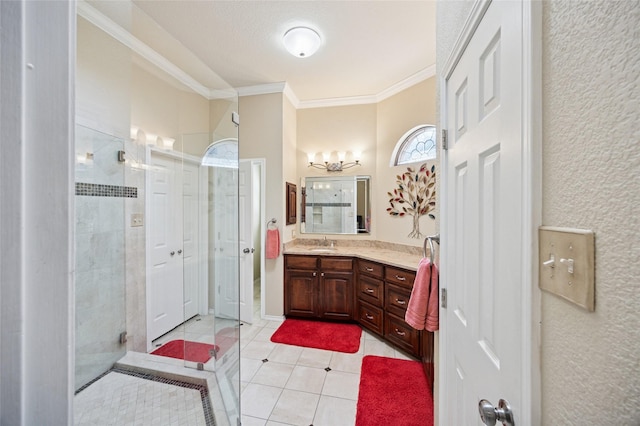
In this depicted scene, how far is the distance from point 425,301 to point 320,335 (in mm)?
1845

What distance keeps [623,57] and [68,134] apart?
0.74m

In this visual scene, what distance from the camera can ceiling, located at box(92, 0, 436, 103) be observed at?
204 centimetres

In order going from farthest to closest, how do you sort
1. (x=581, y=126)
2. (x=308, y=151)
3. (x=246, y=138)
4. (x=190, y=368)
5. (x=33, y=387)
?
(x=308, y=151)
(x=246, y=138)
(x=190, y=368)
(x=581, y=126)
(x=33, y=387)

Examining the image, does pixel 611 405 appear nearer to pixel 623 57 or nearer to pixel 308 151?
pixel 623 57

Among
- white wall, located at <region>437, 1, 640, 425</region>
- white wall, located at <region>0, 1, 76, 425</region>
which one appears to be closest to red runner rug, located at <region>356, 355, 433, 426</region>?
white wall, located at <region>437, 1, 640, 425</region>

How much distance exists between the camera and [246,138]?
332 cm

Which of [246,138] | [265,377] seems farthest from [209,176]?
[265,377]

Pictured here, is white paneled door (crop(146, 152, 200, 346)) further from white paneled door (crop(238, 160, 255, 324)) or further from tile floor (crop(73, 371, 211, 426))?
tile floor (crop(73, 371, 211, 426))

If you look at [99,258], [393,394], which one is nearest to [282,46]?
[99,258]

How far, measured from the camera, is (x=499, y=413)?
59 cm

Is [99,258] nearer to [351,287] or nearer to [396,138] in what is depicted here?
[351,287]

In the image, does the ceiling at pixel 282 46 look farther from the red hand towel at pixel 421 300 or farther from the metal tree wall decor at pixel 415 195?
the red hand towel at pixel 421 300

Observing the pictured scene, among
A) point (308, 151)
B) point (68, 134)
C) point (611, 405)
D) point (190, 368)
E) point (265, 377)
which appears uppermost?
point (308, 151)

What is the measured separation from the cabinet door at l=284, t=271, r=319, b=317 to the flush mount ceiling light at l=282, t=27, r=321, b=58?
250cm
